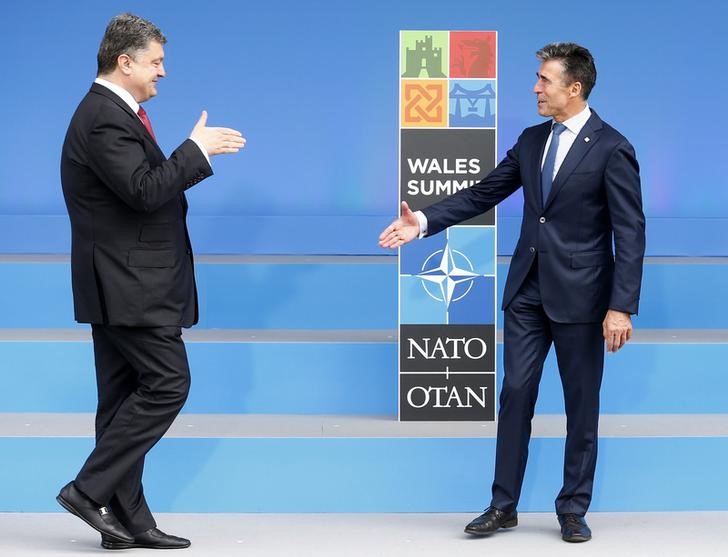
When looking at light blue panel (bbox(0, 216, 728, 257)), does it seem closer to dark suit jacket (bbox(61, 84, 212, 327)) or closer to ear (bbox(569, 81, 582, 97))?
ear (bbox(569, 81, 582, 97))

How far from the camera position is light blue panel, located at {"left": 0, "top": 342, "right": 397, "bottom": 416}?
4773 mm

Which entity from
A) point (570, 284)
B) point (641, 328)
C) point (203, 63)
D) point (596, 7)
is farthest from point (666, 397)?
point (203, 63)

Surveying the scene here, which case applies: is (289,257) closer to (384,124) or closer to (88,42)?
(384,124)

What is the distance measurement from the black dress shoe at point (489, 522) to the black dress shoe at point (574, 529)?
16 cm

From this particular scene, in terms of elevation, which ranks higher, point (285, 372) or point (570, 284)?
point (570, 284)

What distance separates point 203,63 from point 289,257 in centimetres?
119

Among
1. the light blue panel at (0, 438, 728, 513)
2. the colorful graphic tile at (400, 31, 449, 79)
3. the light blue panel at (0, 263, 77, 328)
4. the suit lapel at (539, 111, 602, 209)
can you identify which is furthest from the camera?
the light blue panel at (0, 263, 77, 328)

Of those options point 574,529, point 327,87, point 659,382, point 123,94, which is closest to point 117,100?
point 123,94

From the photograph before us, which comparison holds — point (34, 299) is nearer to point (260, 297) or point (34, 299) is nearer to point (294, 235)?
point (260, 297)

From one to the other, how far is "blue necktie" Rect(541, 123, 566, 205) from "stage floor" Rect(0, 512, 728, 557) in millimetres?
1017

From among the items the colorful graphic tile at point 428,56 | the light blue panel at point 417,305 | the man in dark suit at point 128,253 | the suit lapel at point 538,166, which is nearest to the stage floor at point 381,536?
the man in dark suit at point 128,253

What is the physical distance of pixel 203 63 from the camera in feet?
22.4

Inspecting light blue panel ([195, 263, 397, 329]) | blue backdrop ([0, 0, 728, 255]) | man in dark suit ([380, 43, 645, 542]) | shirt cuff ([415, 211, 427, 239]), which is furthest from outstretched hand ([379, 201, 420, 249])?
blue backdrop ([0, 0, 728, 255])

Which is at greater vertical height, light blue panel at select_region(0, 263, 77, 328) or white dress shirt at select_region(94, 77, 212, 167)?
white dress shirt at select_region(94, 77, 212, 167)
